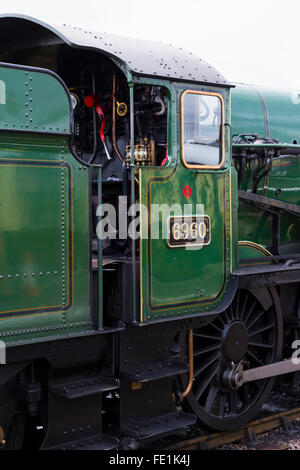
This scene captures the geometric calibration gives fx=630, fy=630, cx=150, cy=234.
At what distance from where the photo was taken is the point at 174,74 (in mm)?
5262

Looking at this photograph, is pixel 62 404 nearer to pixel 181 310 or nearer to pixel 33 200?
pixel 181 310

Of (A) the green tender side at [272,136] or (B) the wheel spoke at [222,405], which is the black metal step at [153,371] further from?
(A) the green tender side at [272,136]

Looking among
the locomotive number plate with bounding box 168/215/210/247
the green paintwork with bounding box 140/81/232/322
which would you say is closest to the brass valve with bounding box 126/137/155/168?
the green paintwork with bounding box 140/81/232/322

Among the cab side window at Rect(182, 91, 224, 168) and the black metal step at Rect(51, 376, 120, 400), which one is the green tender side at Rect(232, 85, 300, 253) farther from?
the black metal step at Rect(51, 376, 120, 400)

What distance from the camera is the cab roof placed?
490 centimetres

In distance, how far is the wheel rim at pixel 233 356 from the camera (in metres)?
6.06

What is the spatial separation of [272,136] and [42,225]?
345cm

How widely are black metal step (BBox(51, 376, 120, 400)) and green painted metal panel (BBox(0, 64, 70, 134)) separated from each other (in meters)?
1.93

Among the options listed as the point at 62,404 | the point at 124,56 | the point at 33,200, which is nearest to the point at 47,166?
the point at 33,200

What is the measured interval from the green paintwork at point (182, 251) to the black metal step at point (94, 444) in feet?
3.29

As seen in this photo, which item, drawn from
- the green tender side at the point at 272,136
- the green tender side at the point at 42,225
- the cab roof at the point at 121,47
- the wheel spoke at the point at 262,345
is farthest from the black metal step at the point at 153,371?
the cab roof at the point at 121,47

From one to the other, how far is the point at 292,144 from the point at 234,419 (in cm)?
294

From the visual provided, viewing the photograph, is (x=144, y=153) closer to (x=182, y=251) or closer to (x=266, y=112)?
(x=182, y=251)

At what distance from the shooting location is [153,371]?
5.38 metres
